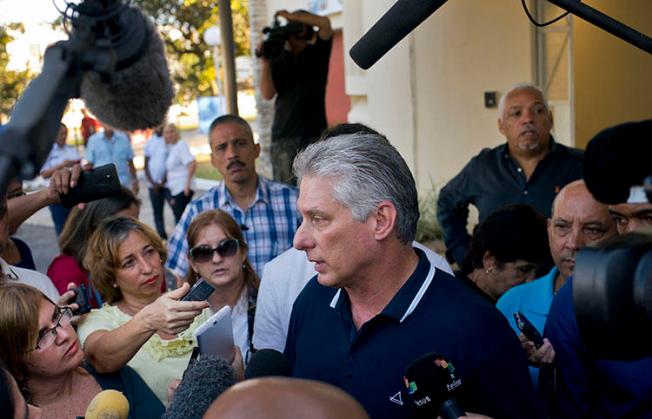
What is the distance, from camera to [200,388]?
2.09 metres

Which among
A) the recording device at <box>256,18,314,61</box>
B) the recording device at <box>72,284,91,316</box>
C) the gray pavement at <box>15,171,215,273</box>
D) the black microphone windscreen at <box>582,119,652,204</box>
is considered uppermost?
the recording device at <box>256,18,314,61</box>

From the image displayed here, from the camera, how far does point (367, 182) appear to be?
2502 mm

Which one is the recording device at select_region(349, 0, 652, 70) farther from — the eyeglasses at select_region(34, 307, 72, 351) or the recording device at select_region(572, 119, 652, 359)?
the eyeglasses at select_region(34, 307, 72, 351)

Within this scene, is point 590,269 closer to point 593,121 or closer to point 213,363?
point 213,363

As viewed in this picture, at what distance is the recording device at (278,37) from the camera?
22.1 ft

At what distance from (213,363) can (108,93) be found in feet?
2.61

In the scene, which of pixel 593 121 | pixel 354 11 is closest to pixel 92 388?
pixel 593 121

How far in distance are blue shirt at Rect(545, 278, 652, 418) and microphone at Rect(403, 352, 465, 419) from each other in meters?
0.63

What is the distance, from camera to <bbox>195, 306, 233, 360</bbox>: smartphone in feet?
9.28

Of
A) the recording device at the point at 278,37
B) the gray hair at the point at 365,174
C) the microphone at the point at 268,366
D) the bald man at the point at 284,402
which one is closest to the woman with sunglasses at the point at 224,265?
the microphone at the point at 268,366

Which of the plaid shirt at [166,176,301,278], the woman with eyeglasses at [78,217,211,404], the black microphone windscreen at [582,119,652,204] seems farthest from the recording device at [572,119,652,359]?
the plaid shirt at [166,176,301,278]

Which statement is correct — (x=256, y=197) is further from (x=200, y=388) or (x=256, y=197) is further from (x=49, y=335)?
(x=200, y=388)

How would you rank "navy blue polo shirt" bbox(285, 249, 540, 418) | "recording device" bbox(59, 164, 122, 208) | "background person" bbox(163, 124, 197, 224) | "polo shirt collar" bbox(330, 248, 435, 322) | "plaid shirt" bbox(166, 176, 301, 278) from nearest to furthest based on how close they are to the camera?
1. "navy blue polo shirt" bbox(285, 249, 540, 418)
2. "polo shirt collar" bbox(330, 248, 435, 322)
3. "recording device" bbox(59, 164, 122, 208)
4. "plaid shirt" bbox(166, 176, 301, 278)
5. "background person" bbox(163, 124, 197, 224)

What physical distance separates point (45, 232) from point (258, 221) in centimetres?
1120
